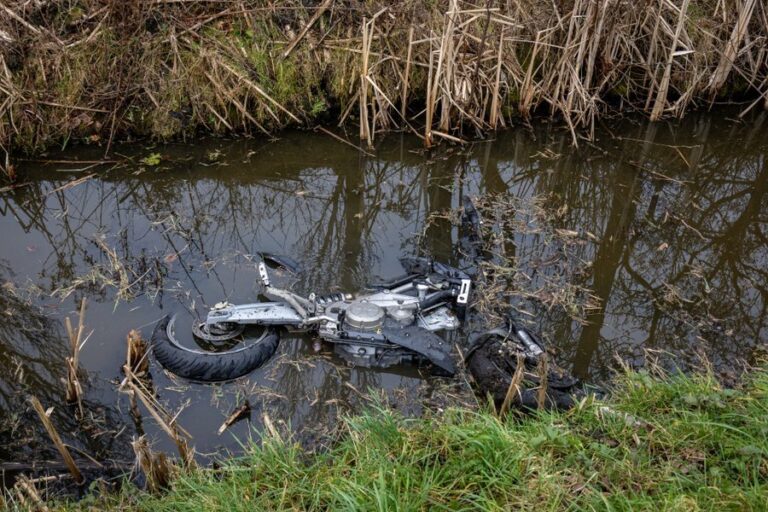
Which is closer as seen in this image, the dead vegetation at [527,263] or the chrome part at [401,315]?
the chrome part at [401,315]

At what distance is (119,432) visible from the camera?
4031mm

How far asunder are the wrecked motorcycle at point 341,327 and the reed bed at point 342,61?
295 centimetres

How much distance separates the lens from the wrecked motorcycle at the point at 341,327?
4.39m

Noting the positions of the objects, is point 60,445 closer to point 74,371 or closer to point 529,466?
point 74,371

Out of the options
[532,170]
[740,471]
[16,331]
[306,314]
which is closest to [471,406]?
[306,314]

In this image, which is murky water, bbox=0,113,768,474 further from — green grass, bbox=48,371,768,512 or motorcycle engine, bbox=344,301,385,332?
green grass, bbox=48,371,768,512

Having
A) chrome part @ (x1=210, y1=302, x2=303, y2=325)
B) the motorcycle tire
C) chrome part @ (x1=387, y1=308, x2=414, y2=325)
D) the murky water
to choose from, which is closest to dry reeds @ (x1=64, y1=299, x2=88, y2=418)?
the murky water

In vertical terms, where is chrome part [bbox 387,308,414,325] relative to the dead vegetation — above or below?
below

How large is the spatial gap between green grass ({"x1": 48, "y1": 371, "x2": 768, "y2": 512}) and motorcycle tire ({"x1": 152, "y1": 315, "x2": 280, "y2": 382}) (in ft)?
2.92

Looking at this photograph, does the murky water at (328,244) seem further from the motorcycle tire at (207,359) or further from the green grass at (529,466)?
the green grass at (529,466)

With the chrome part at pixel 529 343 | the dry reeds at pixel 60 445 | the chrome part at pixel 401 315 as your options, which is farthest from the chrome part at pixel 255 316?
the chrome part at pixel 529 343

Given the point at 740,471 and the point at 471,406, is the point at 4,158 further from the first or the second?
the point at 740,471

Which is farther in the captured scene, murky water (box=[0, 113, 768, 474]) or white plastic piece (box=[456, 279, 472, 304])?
white plastic piece (box=[456, 279, 472, 304])

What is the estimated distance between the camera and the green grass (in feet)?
9.27
